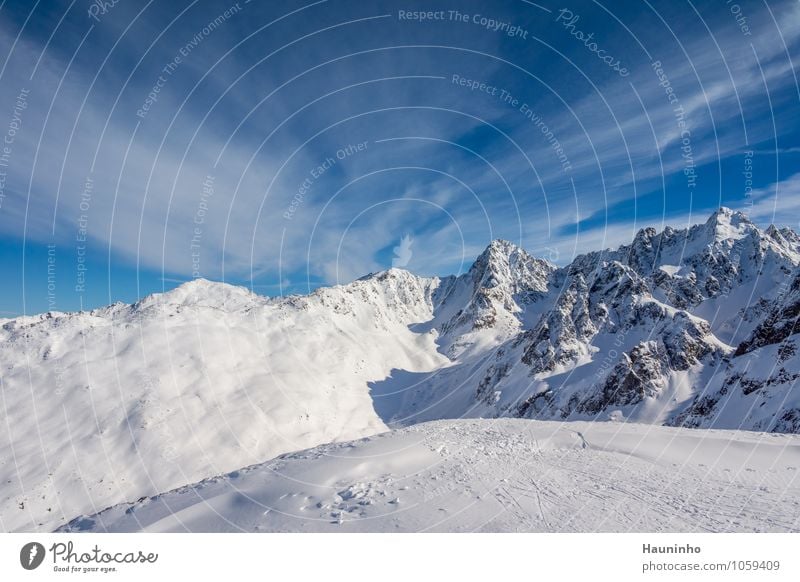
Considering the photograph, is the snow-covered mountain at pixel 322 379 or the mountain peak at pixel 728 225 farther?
the mountain peak at pixel 728 225

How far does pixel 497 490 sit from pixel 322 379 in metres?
125

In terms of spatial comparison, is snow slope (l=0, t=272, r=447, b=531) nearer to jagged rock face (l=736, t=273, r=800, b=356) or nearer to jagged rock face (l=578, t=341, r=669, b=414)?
jagged rock face (l=578, t=341, r=669, b=414)

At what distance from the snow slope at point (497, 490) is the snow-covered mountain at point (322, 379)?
48.3m

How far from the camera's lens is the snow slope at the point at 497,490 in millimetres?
12375

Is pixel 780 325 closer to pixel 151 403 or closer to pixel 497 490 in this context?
pixel 497 490

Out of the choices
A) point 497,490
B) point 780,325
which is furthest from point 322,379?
point 497,490

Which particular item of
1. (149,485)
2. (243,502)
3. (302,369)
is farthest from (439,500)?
(302,369)

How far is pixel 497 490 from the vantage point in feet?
47.0

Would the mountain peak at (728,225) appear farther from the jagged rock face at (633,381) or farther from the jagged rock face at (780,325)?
the jagged rock face at (633,381)

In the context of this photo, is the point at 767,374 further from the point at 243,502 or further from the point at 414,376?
the point at 414,376

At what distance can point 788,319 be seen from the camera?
73.6m

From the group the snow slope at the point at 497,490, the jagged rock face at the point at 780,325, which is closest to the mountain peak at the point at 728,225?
the jagged rock face at the point at 780,325

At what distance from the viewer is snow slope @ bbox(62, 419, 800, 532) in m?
12.4

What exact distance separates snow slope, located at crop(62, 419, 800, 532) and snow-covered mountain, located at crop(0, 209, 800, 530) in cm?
4826
